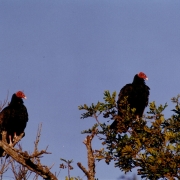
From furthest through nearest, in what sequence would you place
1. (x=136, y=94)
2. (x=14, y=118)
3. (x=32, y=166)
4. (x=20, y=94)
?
(x=20, y=94)
(x=14, y=118)
(x=136, y=94)
(x=32, y=166)

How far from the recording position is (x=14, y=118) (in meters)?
6.74

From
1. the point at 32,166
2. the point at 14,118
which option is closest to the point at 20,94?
the point at 14,118

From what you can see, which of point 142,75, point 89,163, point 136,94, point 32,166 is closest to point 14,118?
point 136,94

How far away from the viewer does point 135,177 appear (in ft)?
13.1

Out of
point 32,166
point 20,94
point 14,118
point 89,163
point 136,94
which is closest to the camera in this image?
point 32,166

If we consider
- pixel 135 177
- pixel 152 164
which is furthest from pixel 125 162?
pixel 152 164

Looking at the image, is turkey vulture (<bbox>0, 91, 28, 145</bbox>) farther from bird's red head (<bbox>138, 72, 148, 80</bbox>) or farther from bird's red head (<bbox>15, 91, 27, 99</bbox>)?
bird's red head (<bbox>138, 72, 148, 80</bbox>)

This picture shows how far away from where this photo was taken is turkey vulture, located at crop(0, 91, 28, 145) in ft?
22.1

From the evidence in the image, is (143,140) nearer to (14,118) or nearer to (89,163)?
(89,163)

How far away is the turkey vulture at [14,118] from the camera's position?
6727 mm

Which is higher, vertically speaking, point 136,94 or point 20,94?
point 20,94

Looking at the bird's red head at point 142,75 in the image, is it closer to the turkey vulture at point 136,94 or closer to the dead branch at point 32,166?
the turkey vulture at point 136,94

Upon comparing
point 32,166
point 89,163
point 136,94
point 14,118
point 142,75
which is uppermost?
point 142,75

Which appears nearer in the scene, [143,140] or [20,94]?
[143,140]
